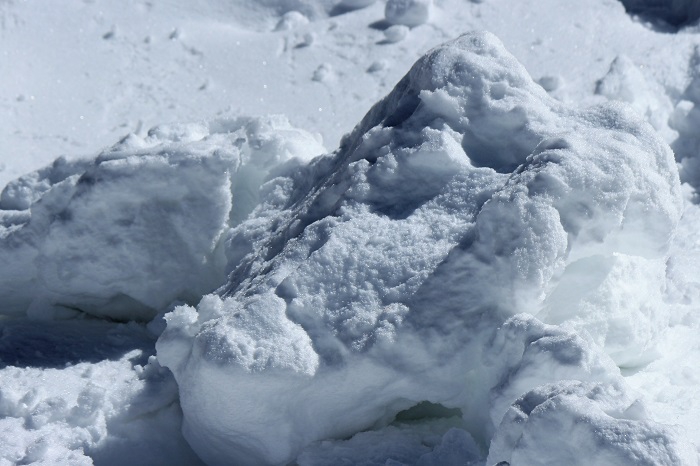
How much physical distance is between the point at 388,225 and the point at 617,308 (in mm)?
489

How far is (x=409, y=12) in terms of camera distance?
4.03m

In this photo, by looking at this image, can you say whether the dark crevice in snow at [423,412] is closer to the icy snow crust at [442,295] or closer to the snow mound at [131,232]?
the icy snow crust at [442,295]

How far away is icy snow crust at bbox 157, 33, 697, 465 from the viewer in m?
Answer: 2.07

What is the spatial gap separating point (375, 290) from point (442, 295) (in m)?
0.14

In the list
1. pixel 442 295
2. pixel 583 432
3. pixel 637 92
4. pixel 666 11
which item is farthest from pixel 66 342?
pixel 666 11

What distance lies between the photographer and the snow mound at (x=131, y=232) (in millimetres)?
2619

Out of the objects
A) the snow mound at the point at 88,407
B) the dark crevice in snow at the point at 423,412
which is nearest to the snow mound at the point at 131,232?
the snow mound at the point at 88,407

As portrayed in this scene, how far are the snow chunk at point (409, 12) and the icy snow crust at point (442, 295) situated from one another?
168 centimetres

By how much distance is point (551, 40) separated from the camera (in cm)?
390

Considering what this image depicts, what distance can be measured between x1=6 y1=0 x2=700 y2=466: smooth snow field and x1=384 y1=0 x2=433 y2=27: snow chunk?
1.13 meters

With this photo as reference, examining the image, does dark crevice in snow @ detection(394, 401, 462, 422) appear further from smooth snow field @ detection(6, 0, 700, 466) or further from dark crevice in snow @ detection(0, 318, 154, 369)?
dark crevice in snow @ detection(0, 318, 154, 369)

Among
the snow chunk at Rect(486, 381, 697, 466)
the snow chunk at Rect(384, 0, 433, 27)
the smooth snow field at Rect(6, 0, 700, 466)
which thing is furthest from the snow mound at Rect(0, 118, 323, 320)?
the snow chunk at Rect(384, 0, 433, 27)

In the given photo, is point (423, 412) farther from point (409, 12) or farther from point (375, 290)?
point (409, 12)

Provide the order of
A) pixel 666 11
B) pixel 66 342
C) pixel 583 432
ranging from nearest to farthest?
1. pixel 583 432
2. pixel 66 342
3. pixel 666 11
